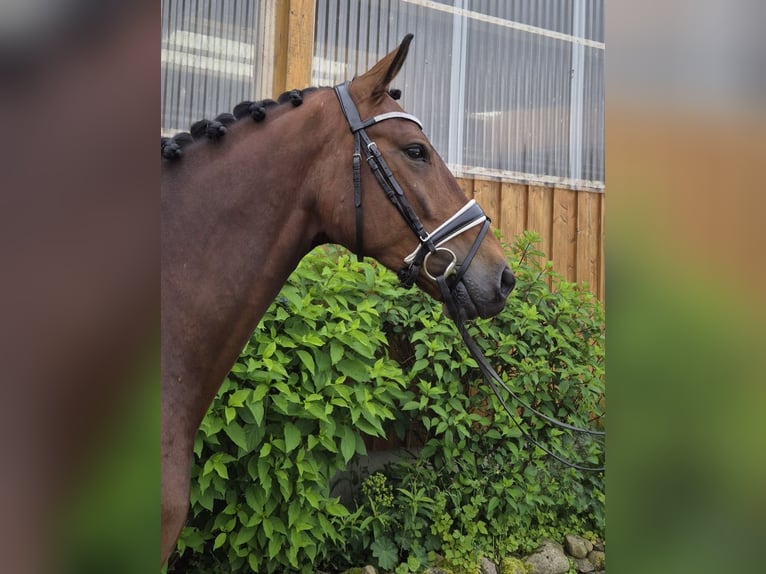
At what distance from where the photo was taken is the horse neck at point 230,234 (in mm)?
2027

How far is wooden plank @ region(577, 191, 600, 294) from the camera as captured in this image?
5.95m

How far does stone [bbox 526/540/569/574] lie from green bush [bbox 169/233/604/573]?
8cm

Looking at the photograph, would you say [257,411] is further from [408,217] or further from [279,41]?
[279,41]

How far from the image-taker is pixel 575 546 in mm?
4609

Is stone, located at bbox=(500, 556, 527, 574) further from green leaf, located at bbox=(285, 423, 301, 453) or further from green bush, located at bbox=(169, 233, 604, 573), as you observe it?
green leaf, located at bbox=(285, 423, 301, 453)

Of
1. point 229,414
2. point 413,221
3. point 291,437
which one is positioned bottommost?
point 291,437

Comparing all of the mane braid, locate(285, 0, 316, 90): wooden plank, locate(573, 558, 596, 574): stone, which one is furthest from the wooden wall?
the mane braid

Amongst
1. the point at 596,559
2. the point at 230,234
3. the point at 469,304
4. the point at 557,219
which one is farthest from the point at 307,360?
the point at 557,219

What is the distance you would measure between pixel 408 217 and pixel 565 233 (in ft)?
12.4

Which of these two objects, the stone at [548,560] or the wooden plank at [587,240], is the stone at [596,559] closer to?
the stone at [548,560]

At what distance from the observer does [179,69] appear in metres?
4.27
